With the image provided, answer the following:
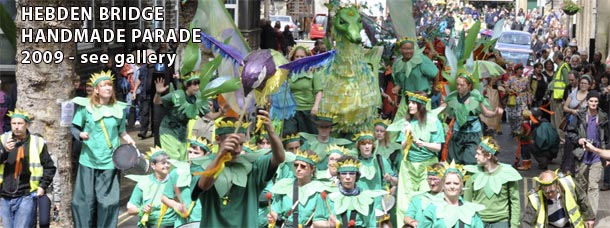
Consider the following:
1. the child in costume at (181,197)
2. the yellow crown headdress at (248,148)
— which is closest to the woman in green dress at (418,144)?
the child in costume at (181,197)

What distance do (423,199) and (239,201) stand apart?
7.59 ft

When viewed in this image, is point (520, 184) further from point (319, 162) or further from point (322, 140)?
point (319, 162)

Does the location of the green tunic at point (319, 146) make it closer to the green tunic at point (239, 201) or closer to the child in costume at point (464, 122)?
the child in costume at point (464, 122)

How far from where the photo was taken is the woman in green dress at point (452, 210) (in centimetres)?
1250

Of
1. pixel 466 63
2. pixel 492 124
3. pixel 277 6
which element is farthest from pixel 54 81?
pixel 277 6

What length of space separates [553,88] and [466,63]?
5.57 m

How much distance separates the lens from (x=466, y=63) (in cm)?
1892

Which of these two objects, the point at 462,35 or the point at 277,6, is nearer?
the point at 462,35

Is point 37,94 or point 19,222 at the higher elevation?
point 37,94

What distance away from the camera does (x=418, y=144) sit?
52.1 feet

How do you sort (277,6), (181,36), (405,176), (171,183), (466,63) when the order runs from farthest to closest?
(277,6)
(181,36)
(466,63)
(405,176)
(171,183)

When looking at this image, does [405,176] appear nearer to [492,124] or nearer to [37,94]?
[37,94]

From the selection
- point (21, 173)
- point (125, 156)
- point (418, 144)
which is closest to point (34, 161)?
point (21, 173)

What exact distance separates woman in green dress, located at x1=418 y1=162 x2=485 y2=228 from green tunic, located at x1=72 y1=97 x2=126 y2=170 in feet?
12.0
